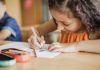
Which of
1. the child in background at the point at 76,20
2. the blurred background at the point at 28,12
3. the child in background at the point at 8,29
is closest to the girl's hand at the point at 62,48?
the child in background at the point at 76,20

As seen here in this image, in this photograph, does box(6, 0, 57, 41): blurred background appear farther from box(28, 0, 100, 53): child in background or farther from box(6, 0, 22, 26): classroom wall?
box(28, 0, 100, 53): child in background

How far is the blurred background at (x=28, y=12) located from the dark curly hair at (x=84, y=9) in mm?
1312

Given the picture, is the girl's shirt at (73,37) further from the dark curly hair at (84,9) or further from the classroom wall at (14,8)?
the classroom wall at (14,8)

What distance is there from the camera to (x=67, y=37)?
1.46 meters

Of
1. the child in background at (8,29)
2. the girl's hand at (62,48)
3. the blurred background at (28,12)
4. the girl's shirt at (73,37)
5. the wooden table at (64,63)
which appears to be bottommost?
the wooden table at (64,63)

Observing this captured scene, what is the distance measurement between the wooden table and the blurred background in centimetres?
150

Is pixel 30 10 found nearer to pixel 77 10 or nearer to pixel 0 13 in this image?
pixel 0 13

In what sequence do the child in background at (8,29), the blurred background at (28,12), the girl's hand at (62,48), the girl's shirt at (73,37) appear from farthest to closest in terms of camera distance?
the blurred background at (28,12) < the child in background at (8,29) < the girl's shirt at (73,37) < the girl's hand at (62,48)

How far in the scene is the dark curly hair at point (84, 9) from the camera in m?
1.18

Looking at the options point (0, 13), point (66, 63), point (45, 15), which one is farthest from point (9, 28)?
point (66, 63)

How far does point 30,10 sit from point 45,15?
0.20 meters

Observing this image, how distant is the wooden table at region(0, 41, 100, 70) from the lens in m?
0.92

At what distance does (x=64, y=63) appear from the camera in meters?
0.98

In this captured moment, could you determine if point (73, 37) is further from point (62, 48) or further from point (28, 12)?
point (28, 12)
